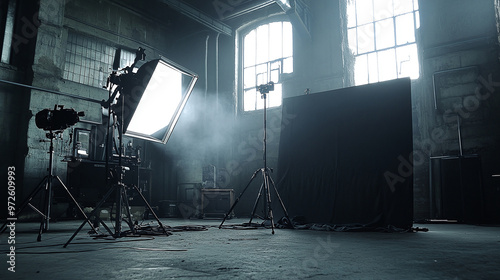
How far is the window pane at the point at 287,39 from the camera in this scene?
358 inches

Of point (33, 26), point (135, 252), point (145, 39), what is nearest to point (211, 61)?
point (145, 39)

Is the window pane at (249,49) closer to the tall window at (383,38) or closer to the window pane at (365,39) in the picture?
the tall window at (383,38)

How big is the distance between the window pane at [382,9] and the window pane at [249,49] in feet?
11.1

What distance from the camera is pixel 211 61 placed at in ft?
31.8

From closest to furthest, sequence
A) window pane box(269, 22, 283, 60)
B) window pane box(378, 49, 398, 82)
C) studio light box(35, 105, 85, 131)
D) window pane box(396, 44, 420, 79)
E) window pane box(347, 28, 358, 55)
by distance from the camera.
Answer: studio light box(35, 105, 85, 131)
window pane box(396, 44, 420, 79)
window pane box(378, 49, 398, 82)
window pane box(347, 28, 358, 55)
window pane box(269, 22, 283, 60)

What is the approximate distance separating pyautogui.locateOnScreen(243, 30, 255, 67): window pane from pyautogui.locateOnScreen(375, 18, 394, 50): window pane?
342cm

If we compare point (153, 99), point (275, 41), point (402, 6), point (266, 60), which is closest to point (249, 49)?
point (266, 60)

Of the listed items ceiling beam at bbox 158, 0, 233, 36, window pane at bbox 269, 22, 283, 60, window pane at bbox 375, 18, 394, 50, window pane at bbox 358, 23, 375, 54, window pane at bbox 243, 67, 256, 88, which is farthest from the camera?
window pane at bbox 243, 67, 256, 88

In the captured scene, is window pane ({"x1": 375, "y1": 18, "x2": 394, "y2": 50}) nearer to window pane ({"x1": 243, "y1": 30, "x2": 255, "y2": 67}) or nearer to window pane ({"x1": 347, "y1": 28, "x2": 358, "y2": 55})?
window pane ({"x1": 347, "y1": 28, "x2": 358, "y2": 55})

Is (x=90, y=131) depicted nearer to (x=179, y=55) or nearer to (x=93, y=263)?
(x=179, y=55)

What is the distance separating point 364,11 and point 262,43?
2.82m

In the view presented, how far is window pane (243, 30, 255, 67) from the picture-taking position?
388 inches

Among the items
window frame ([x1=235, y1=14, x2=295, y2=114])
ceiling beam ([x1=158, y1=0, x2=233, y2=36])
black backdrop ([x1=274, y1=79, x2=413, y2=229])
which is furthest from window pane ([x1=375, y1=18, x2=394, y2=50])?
ceiling beam ([x1=158, y1=0, x2=233, y2=36])

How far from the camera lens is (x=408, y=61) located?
7359 mm
